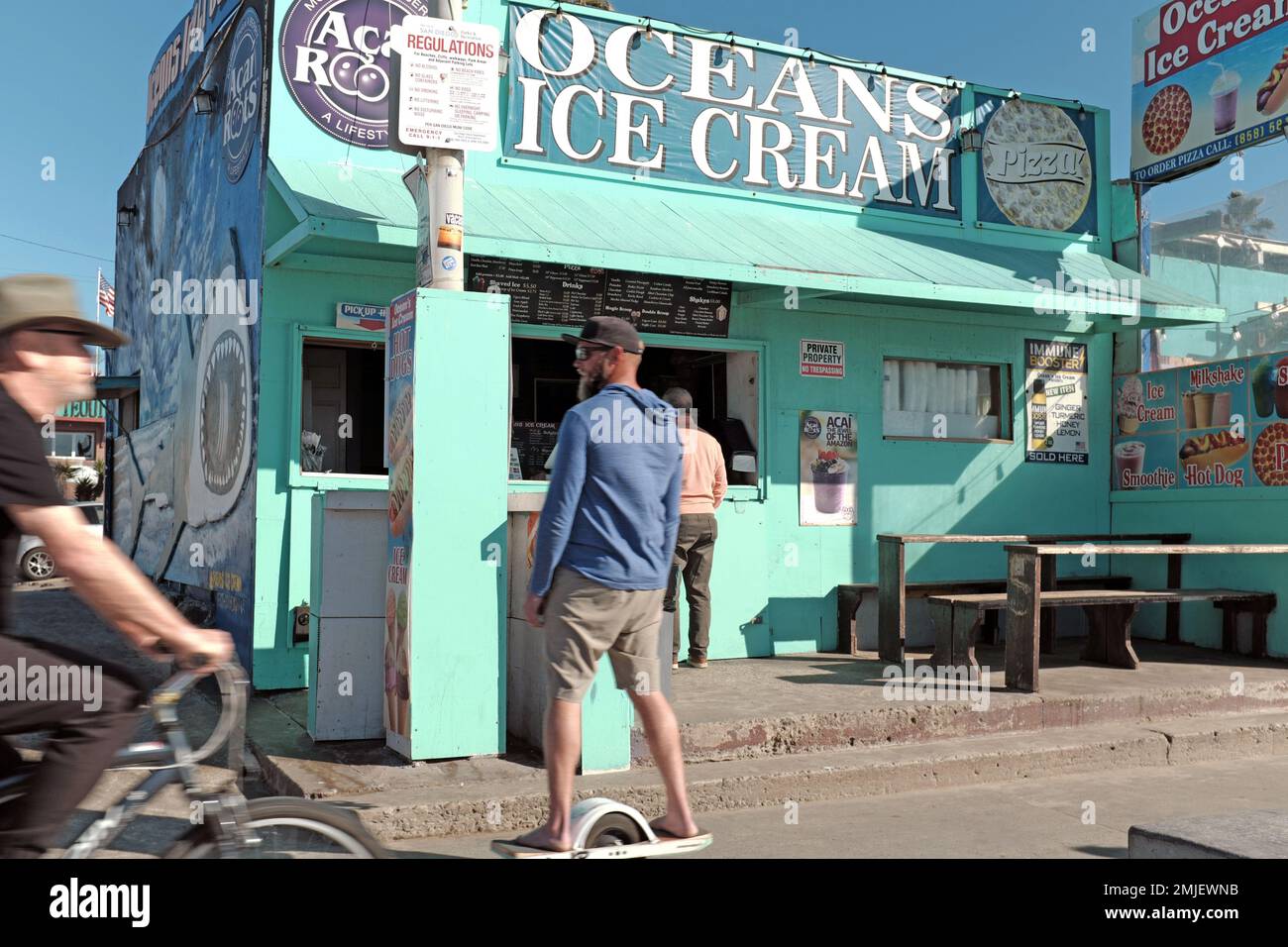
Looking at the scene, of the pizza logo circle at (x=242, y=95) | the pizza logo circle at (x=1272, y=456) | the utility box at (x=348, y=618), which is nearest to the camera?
the utility box at (x=348, y=618)

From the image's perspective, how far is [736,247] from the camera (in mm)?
8406

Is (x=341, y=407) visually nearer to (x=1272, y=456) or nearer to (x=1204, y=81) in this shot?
(x=1272, y=456)

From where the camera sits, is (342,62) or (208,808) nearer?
(208,808)

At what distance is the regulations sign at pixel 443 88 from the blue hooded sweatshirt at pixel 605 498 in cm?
210

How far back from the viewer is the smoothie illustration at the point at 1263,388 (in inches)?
363

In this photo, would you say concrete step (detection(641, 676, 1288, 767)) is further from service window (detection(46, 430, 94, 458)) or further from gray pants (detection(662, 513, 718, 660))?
service window (detection(46, 430, 94, 458))

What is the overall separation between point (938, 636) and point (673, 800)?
4.21 m

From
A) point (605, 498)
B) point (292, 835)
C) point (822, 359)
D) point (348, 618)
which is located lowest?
point (292, 835)

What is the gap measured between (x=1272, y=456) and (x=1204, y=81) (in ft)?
11.1

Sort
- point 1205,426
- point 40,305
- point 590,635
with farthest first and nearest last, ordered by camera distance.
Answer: point 1205,426 → point 590,635 → point 40,305

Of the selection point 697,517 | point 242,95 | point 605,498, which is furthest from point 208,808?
point 242,95

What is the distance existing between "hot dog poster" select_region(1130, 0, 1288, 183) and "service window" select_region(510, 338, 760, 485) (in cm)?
447

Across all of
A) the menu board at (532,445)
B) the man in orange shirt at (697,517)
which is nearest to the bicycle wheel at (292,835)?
the man in orange shirt at (697,517)

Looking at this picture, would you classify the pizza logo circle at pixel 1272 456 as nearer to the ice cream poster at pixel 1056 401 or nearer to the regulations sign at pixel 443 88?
the ice cream poster at pixel 1056 401
